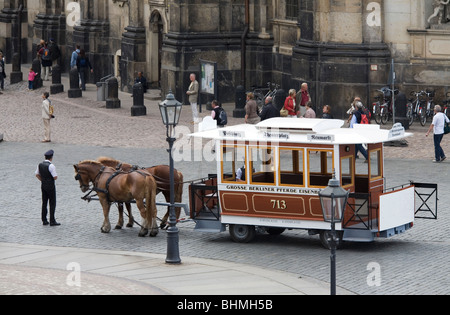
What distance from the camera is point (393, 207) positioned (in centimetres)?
2222

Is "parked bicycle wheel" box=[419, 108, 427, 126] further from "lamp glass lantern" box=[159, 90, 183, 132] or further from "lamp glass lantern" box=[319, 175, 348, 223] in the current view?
"lamp glass lantern" box=[319, 175, 348, 223]

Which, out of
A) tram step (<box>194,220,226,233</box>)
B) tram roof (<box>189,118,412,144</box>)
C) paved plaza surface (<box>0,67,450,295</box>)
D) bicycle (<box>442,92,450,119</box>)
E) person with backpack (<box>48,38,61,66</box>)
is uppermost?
person with backpack (<box>48,38,61,66</box>)

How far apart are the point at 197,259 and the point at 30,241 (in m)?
3.50

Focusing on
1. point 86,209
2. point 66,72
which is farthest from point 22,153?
point 66,72

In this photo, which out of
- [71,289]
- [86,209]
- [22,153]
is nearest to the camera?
[71,289]

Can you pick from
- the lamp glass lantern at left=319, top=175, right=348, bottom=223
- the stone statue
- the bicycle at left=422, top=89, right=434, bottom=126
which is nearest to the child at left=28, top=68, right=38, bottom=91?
the stone statue

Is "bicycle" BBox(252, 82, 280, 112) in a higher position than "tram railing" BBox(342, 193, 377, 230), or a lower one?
higher

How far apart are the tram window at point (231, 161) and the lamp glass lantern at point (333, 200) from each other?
5385 mm

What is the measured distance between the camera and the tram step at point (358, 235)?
22.0m

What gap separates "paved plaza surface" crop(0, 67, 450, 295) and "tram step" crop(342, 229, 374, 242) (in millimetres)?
283

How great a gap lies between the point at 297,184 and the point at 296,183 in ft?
1.90

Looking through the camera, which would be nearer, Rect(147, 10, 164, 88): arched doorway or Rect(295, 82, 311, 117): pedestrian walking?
Rect(295, 82, 311, 117): pedestrian walking

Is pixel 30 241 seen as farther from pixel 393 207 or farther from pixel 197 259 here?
pixel 393 207

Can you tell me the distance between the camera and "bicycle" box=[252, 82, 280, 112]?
40312 millimetres
